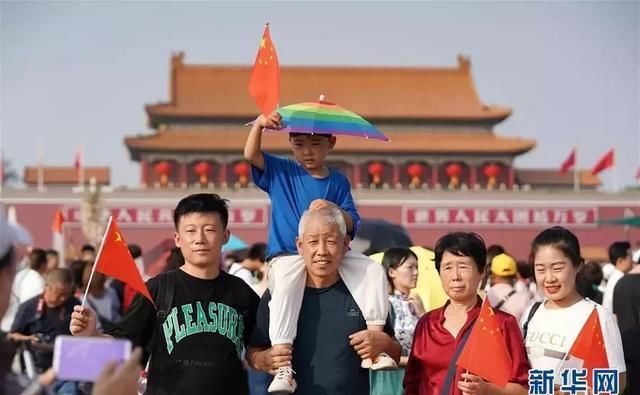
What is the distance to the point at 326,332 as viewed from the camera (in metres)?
3.47

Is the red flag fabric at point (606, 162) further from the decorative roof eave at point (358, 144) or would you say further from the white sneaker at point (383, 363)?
the white sneaker at point (383, 363)

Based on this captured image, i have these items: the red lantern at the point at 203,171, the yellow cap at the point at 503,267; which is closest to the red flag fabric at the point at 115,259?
the yellow cap at the point at 503,267

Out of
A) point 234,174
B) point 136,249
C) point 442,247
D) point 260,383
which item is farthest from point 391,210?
point 442,247

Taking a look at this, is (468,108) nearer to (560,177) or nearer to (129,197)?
(560,177)

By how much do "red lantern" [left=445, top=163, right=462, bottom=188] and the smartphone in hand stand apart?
29.1 metres

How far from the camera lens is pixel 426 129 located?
32750 millimetres

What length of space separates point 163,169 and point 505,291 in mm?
24857

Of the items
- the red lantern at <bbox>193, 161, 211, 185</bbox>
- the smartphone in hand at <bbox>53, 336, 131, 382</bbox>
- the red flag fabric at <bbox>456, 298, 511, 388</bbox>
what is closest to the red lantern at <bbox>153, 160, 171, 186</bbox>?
the red lantern at <bbox>193, 161, 211, 185</bbox>

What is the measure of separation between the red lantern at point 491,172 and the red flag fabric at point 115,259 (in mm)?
28239

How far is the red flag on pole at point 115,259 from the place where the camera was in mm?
3451

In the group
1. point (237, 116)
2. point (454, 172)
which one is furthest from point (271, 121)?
point (237, 116)

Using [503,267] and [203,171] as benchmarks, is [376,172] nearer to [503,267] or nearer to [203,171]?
[203,171]

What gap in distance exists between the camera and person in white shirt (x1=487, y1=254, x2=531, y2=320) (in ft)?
21.3

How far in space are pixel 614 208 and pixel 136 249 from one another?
2185 cm
